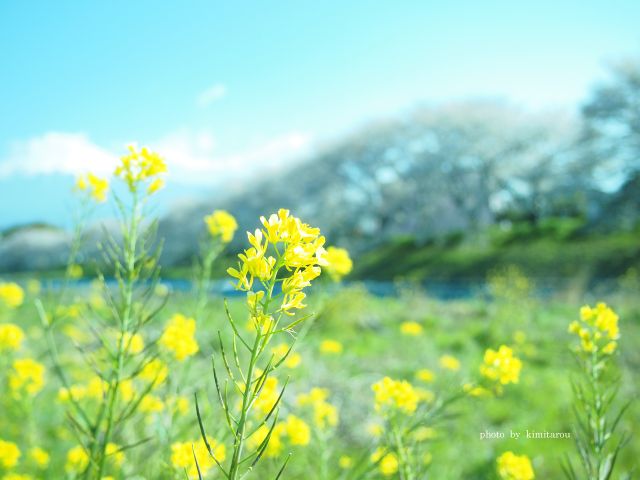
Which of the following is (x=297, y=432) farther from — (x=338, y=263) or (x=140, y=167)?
(x=140, y=167)

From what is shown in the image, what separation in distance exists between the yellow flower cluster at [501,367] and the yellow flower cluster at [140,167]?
4.93ft

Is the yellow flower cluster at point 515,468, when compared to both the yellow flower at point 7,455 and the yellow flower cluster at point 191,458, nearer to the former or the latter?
the yellow flower cluster at point 191,458

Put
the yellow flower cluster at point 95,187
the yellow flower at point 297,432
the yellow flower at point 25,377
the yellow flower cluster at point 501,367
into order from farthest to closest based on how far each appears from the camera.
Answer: the yellow flower at point 25,377 → the yellow flower at point 297,432 → the yellow flower cluster at point 95,187 → the yellow flower cluster at point 501,367

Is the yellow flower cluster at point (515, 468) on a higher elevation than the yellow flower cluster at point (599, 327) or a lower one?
lower

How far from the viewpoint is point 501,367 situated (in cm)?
196

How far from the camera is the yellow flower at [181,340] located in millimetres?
1998

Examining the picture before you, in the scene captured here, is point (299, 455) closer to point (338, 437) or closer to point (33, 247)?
point (338, 437)

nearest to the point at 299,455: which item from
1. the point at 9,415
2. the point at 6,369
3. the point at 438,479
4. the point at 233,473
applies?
the point at 438,479

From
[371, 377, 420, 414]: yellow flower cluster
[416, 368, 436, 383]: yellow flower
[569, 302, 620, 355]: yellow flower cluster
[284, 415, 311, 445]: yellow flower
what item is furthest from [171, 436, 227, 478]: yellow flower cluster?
[416, 368, 436, 383]: yellow flower

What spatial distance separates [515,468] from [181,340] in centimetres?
159

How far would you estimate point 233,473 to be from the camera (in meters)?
0.93

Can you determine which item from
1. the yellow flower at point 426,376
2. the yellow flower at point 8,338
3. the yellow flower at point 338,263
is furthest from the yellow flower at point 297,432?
the yellow flower at point 426,376

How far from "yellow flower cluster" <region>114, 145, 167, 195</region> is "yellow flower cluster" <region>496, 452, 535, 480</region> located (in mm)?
1910

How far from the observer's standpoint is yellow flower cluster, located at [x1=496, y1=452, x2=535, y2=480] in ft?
6.61
